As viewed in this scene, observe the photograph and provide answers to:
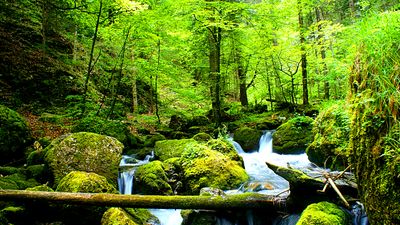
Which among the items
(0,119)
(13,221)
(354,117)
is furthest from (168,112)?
(354,117)

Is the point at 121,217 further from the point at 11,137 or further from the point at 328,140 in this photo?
the point at 11,137

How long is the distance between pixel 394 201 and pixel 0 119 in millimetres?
9122

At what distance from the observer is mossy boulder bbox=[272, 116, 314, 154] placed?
964cm

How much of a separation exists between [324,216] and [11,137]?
8.18 m

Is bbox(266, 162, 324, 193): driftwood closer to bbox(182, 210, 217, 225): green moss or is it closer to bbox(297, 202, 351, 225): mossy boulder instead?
bbox(297, 202, 351, 225): mossy boulder

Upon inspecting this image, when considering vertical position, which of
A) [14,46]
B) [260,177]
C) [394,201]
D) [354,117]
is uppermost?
[14,46]

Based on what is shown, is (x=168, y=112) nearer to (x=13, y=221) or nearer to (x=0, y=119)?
(x=0, y=119)

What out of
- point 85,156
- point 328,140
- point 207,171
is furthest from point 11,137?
point 328,140

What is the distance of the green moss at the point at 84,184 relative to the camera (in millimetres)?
4871

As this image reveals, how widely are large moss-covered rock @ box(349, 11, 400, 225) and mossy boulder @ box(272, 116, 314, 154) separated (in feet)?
20.9

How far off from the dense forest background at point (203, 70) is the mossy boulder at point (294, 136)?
110mm

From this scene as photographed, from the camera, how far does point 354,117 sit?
3258 millimetres

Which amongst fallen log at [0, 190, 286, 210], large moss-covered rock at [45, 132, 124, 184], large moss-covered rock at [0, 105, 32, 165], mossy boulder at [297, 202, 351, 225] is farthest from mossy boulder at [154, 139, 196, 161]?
mossy boulder at [297, 202, 351, 225]

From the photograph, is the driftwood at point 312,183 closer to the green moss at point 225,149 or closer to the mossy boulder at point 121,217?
the mossy boulder at point 121,217
